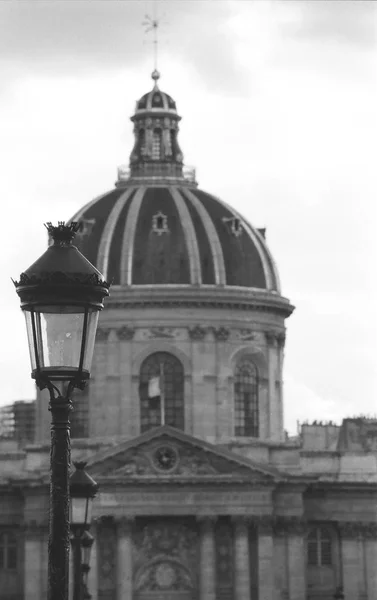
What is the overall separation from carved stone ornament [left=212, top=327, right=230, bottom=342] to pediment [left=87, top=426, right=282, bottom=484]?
28.5 feet

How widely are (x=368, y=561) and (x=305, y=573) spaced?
3762 millimetres

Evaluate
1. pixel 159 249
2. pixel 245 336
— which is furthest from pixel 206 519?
pixel 159 249

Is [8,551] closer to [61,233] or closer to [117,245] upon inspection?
[117,245]

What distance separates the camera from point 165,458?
9812 centimetres

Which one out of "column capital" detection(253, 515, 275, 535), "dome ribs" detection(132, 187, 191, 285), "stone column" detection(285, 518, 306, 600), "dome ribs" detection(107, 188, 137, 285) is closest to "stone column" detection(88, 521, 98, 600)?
"column capital" detection(253, 515, 275, 535)

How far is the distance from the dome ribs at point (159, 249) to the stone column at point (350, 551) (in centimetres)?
1337

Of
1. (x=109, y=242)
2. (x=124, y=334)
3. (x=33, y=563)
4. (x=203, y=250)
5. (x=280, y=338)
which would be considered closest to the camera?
(x=33, y=563)

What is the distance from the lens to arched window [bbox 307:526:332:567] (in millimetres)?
A: 103250

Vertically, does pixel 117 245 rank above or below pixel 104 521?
above

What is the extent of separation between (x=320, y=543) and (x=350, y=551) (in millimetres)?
1596

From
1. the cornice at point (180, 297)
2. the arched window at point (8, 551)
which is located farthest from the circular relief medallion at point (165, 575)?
the cornice at point (180, 297)

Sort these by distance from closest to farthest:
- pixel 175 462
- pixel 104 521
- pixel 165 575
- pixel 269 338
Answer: pixel 175 462, pixel 104 521, pixel 165 575, pixel 269 338

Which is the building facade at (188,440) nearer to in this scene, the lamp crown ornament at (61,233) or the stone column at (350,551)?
the stone column at (350,551)

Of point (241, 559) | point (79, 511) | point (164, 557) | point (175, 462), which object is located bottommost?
point (79, 511)
